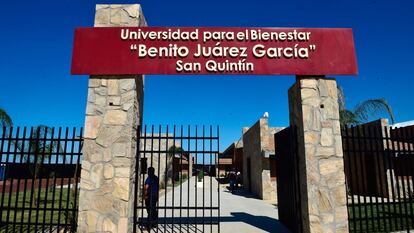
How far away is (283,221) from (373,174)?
11.1 m

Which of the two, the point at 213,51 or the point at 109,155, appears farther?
the point at 213,51

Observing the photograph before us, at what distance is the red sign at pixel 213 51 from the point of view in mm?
6445

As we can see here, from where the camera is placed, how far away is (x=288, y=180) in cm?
716

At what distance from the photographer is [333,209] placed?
19.7 ft

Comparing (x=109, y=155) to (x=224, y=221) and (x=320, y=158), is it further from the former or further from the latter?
(x=320, y=158)

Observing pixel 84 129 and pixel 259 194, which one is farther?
pixel 259 194

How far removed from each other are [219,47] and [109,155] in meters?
3.39

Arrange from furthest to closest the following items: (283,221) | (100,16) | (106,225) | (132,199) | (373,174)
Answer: (373,174)
(283,221)
(100,16)
(132,199)
(106,225)

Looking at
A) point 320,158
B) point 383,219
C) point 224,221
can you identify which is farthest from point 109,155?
point 383,219

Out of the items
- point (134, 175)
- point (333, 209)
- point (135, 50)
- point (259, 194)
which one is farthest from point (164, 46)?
point (259, 194)

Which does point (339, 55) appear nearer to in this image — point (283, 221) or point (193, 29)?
point (193, 29)

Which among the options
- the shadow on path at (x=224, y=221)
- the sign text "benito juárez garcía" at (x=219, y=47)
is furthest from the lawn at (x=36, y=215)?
the sign text "benito juárez garcía" at (x=219, y=47)

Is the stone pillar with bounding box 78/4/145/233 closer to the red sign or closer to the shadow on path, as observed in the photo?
the red sign

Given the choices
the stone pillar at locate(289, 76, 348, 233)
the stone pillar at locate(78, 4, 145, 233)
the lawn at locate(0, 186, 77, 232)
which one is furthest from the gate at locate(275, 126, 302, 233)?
the lawn at locate(0, 186, 77, 232)
